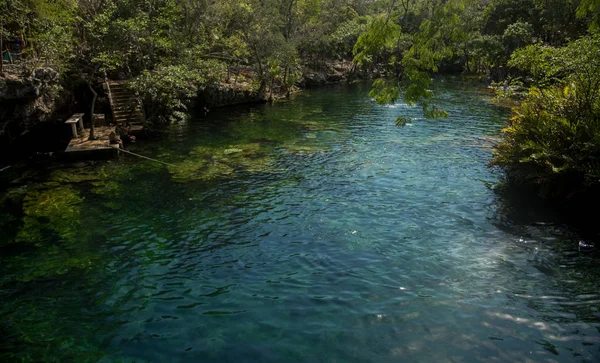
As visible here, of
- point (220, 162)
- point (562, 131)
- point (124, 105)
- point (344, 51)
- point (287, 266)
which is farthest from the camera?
point (344, 51)

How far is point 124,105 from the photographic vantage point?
89.7 ft

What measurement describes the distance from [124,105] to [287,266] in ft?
70.6

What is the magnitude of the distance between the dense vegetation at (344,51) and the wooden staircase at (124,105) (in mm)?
1005

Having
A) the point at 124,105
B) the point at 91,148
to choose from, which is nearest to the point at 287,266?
the point at 91,148

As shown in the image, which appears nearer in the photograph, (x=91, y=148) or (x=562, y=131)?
(x=562, y=131)

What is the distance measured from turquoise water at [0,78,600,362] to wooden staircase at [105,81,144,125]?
24.4 feet

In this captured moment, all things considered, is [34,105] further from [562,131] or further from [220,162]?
[562,131]

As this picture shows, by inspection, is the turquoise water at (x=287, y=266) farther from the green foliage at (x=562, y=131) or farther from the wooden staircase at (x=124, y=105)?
the wooden staircase at (x=124, y=105)

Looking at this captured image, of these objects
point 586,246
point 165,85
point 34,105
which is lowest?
point 586,246

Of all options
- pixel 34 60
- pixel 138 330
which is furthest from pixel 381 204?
pixel 34 60

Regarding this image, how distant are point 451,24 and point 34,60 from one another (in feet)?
69.3

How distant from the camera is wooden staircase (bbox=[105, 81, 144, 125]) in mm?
26469

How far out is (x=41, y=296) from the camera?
371 inches

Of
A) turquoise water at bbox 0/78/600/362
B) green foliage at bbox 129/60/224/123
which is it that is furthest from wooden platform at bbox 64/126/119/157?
green foliage at bbox 129/60/224/123
